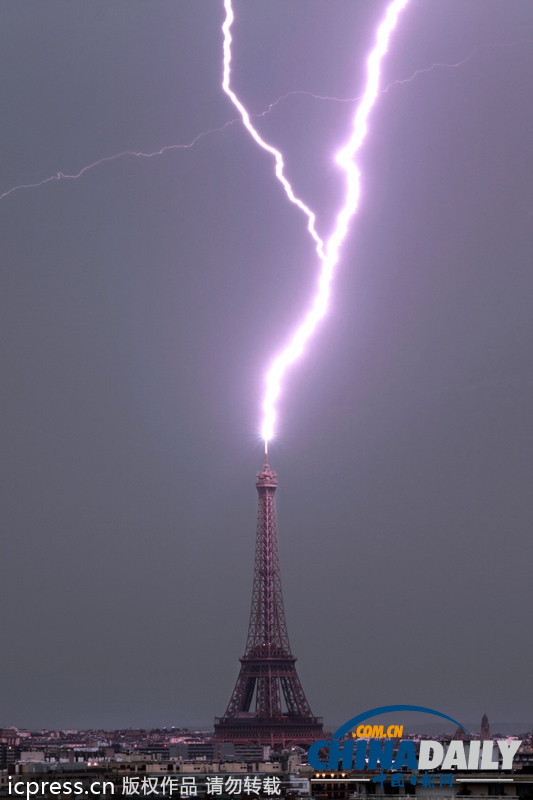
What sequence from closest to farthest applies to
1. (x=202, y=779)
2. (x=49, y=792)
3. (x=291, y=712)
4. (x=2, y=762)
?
(x=49, y=792) < (x=202, y=779) < (x=291, y=712) < (x=2, y=762)

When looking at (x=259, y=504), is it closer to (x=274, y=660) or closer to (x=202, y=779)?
(x=274, y=660)

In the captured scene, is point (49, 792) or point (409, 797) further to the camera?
point (49, 792)

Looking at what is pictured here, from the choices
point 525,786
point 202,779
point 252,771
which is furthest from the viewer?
point 252,771

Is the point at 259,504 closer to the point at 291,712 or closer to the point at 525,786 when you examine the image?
the point at 291,712

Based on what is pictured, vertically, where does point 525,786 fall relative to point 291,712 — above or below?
below

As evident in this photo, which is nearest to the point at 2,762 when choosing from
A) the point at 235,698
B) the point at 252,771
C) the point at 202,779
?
the point at 235,698

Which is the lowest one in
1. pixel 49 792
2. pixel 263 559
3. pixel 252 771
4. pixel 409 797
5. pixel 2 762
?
pixel 409 797

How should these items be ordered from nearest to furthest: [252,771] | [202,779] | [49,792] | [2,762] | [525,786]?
[525,786] < [49,792] < [202,779] < [252,771] < [2,762]

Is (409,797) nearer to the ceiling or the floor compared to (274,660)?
nearer to the floor

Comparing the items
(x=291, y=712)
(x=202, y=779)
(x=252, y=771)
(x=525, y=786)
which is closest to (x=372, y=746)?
(x=525, y=786)
